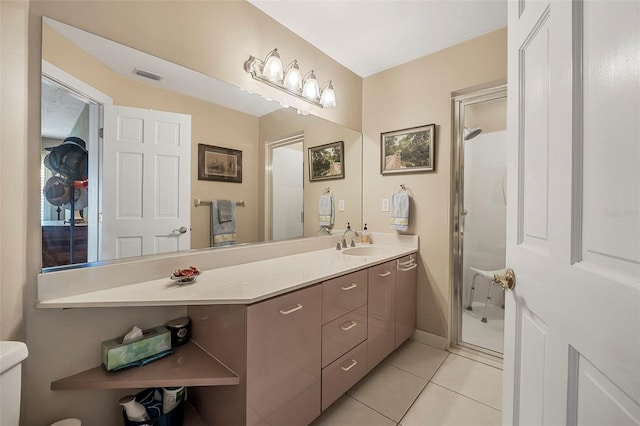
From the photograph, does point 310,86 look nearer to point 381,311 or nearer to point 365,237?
point 365,237

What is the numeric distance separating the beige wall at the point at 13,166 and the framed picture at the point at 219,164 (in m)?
0.68

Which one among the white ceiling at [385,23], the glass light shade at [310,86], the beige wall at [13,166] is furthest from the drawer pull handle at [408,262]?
the beige wall at [13,166]

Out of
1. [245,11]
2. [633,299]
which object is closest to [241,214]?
[245,11]

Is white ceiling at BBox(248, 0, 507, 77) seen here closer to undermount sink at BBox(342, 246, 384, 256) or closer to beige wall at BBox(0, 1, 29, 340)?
beige wall at BBox(0, 1, 29, 340)

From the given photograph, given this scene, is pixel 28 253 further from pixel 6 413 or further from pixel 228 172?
pixel 228 172

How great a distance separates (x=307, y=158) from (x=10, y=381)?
75.0 inches

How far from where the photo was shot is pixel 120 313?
3.96ft

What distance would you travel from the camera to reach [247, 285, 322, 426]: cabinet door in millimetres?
1064

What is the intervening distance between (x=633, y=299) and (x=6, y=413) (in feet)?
5.00

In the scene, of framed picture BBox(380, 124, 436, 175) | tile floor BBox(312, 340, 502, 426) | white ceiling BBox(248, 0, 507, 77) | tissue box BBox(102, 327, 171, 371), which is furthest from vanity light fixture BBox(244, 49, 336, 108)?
tile floor BBox(312, 340, 502, 426)

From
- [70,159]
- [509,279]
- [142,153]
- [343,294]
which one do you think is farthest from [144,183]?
[509,279]

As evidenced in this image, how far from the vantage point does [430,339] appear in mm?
2236

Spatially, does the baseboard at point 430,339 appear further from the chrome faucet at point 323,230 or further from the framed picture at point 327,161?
the framed picture at point 327,161

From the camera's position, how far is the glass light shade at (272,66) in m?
1.74
